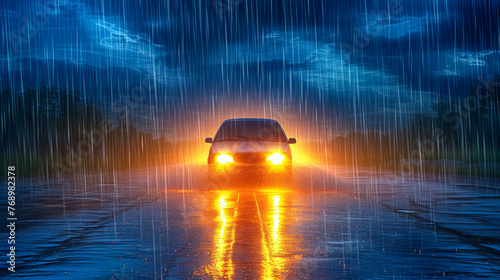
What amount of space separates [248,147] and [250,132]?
130cm

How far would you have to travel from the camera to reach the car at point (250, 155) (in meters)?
17.7

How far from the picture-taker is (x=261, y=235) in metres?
8.29

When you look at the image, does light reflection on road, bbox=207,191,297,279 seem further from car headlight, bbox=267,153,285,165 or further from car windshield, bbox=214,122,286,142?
car windshield, bbox=214,122,286,142

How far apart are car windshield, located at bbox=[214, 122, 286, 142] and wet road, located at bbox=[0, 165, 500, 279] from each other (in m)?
3.55

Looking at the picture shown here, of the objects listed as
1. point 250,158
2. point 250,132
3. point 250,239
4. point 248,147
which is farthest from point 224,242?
point 250,132

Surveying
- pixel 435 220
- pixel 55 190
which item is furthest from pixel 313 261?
pixel 55 190

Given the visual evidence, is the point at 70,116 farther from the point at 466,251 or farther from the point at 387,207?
the point at 466,251

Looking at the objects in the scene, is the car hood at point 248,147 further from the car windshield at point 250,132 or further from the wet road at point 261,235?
the wet road at point 261,235

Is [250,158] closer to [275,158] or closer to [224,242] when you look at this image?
[275,158]

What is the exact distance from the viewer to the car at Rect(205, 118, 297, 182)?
17.7 m

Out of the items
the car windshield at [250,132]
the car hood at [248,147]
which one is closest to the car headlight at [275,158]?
the car hood at [248,147]

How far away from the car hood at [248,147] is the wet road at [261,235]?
258 centimetres

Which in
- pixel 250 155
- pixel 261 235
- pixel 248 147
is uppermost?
pixel 248 147

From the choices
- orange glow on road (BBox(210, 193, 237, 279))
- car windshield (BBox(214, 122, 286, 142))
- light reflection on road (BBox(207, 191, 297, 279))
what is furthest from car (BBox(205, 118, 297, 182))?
orange glow on road (BBox(210, 193, 237, 279))
